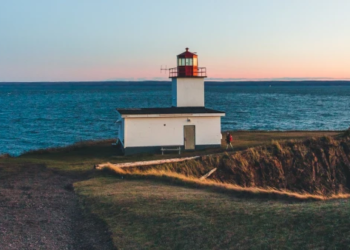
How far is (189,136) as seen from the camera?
90.2 feet

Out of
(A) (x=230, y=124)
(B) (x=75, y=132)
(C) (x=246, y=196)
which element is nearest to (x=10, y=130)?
(B) (x=75, y=132)

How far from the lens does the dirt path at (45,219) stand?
11.3 meters

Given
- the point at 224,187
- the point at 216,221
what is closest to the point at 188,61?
the point at 224,187

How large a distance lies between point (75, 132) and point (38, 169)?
31375 millimetres

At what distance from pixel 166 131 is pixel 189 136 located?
150 cm

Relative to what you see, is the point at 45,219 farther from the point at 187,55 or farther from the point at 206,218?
the point at 187,55

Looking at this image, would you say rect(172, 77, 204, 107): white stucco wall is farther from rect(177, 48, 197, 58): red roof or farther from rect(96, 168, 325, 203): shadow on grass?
rect(96, 168, 325, 203): shadow on grass

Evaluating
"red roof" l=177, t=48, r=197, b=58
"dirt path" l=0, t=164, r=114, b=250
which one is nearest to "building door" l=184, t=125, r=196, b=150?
"red roof" l=177, t=48, r=197, b=58

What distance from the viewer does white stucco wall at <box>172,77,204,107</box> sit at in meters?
31.6

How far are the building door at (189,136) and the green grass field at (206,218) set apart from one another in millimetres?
9011

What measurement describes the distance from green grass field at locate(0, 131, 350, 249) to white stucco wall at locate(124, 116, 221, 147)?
8241mm

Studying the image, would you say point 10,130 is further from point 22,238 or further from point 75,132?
point 22,238

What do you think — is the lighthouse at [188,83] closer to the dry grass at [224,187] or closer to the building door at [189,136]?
the building door at [189,136]

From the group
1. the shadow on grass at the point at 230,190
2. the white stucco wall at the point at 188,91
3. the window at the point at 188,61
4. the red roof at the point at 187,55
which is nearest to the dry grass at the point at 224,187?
the shadow on grass at the point at 230,190
